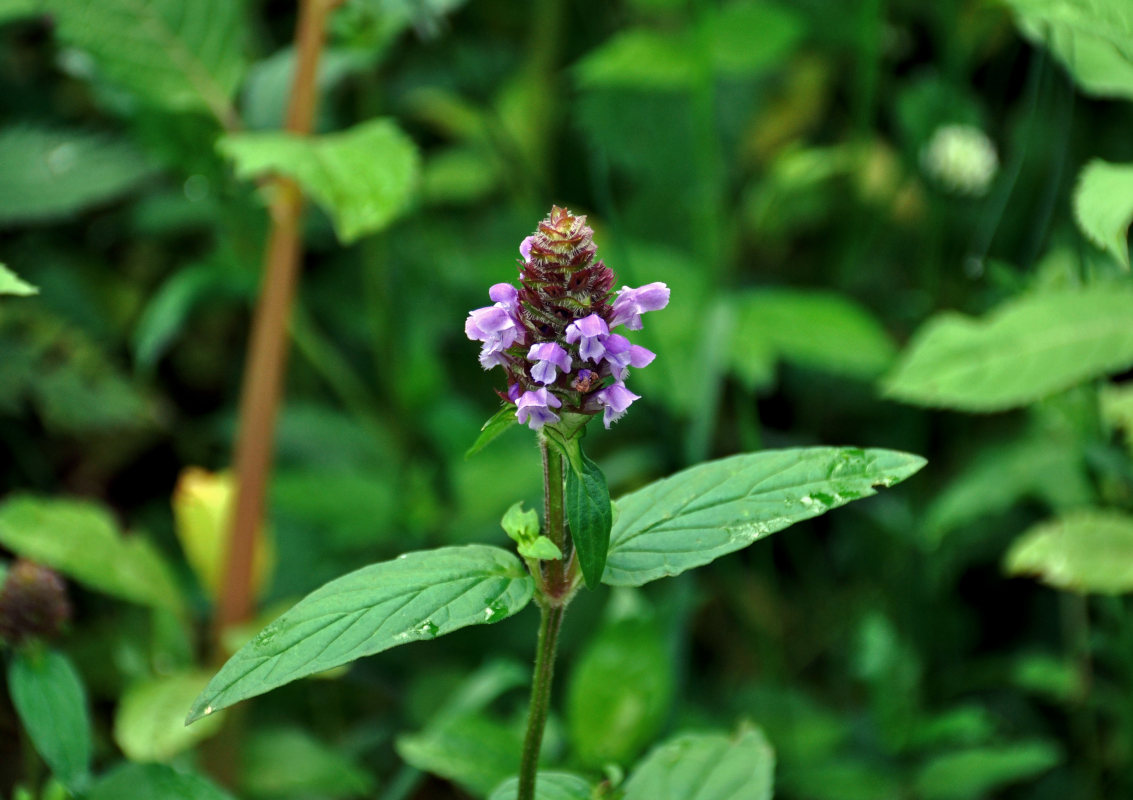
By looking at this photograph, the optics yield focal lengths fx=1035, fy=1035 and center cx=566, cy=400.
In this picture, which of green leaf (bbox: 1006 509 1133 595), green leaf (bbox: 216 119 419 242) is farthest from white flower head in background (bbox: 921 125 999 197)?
green leaf (bbox: 216 119 419 242)

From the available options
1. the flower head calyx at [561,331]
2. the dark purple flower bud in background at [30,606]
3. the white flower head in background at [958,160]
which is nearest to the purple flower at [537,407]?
the flower head calyx at [561,331]

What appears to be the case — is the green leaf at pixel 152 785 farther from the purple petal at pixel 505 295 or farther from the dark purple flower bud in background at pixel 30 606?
the purple petal at pixel 505 295

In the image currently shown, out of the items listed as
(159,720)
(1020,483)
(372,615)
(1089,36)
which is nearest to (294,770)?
(159,720)

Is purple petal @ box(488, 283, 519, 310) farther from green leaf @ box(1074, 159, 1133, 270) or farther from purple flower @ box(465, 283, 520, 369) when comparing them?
green leaf @ box(1074, 159, 1133, 270)

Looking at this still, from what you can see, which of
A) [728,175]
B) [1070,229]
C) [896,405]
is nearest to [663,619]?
[896,405]

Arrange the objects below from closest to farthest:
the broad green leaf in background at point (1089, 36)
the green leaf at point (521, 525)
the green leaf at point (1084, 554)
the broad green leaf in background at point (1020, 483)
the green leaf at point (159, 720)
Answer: the green leaf at point (521, 525), the broad green leaf in background at point (1089, 36), the green leaf at point (159, 720), the green leaf at point (1084, 554), the broad green leaf in background at point (1020, 483)

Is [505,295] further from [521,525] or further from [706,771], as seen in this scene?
[706,771]
